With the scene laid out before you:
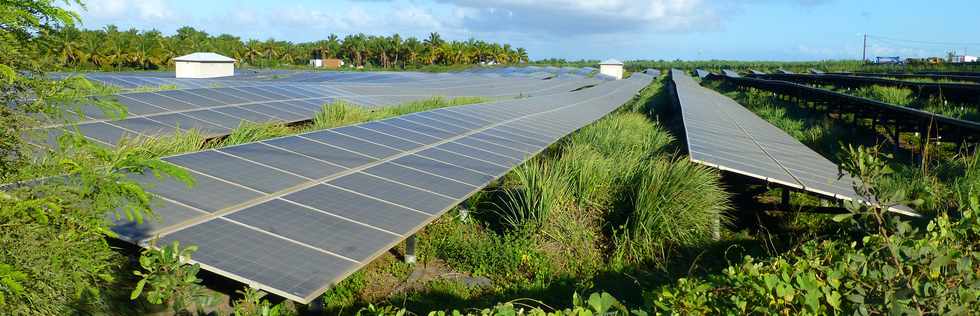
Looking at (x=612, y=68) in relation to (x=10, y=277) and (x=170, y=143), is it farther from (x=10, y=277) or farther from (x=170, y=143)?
(x=10, y=277)

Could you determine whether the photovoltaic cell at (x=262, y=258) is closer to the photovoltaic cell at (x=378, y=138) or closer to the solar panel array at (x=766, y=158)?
the photovoltaic cell at (x=378, y=138)

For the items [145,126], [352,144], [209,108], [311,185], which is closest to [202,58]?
[209,108]

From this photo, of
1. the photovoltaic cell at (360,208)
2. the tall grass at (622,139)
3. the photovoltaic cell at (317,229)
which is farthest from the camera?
the tall grass at (622,139)

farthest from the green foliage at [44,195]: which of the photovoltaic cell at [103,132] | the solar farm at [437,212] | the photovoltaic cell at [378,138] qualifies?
the photovoltaic cell at [103,132]

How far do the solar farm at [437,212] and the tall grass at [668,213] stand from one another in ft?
0.11

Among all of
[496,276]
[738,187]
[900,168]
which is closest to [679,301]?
[496,276]

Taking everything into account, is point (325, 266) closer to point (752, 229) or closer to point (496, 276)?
point (496, 276)

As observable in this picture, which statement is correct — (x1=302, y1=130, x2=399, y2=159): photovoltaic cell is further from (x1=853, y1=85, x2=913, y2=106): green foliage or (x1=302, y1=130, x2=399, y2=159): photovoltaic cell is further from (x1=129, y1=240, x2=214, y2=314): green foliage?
(x1=853, y1=85, x2=913, y2=106): green foliage

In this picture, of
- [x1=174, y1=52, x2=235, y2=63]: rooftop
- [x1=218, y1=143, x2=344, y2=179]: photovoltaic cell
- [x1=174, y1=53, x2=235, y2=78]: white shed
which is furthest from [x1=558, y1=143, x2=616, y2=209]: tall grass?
[x1=174, y1=52, x2=235, y2=63]: rooftop

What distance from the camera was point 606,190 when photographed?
1062 centimetres

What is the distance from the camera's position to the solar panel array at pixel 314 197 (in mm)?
5426

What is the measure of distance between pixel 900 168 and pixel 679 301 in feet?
39.3

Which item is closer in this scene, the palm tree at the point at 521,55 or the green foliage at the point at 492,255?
the green foliage at the point at 492,255

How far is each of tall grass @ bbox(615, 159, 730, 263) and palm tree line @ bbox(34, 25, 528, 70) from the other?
188 feet
